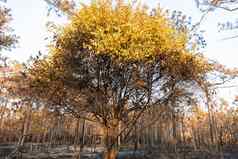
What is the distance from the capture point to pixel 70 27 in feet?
40.6

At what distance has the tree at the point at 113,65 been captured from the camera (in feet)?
36.1

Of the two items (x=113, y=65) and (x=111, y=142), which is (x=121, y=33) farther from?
(x=111, y=142)

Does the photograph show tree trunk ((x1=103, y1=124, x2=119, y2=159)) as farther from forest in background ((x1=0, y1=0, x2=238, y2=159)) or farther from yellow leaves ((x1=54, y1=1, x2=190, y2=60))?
yellow leaves ((x1=54, y1=1, x2=190, y2=60))

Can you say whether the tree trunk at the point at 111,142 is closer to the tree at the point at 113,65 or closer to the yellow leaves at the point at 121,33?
the tree at the point at 113,65

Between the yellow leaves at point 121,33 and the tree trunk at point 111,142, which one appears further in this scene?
the tree trunk at point 111,142

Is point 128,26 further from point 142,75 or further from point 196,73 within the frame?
point 196,73

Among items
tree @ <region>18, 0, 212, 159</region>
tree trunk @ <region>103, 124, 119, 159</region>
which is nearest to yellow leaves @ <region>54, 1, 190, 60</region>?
tree @ <region>18, 0, 212, 159</region>

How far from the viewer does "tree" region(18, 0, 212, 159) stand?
11.0 metres

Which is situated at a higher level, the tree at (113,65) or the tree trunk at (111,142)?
the tree at (113,65)

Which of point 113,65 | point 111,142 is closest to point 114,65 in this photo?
point 113,65

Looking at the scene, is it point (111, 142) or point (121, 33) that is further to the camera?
point (111, 142)

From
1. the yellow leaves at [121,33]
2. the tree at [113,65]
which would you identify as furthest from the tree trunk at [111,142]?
the yellow leaves at [121,33]

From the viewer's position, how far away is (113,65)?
11633mm

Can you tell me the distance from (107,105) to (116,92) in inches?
32.8
